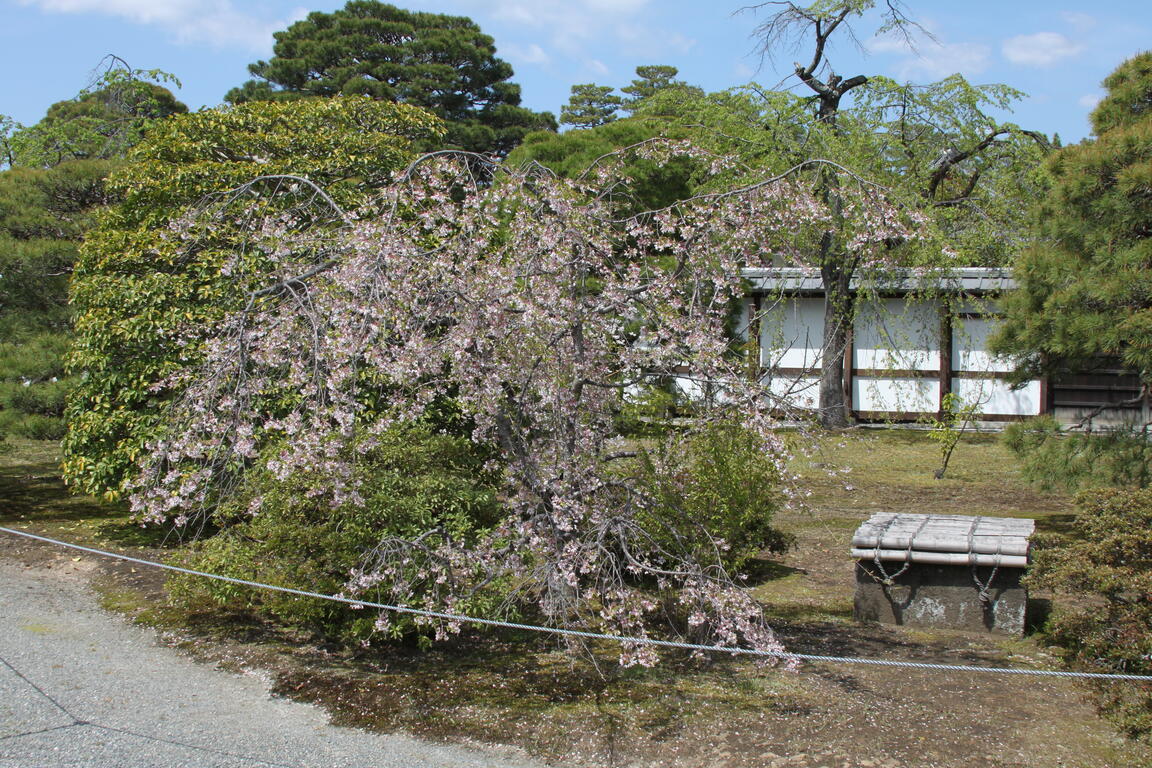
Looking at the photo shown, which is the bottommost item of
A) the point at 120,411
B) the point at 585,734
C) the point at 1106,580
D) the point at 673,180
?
the point at 585,734

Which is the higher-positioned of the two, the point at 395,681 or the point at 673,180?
the point at 673,180

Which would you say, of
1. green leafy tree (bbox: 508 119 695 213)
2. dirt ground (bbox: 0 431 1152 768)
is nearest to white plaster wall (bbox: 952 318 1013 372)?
green leafy tree (bbox: 508 119 695 213)

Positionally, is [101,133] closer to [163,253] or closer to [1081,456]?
[163,253]

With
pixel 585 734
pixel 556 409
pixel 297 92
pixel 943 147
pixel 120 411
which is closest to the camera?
pixel 585 734

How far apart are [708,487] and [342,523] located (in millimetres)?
2283

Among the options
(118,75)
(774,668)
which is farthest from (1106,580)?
(118,75)

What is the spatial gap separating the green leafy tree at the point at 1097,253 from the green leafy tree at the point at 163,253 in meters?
5.43

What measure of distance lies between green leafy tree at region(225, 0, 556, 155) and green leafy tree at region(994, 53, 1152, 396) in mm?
21590

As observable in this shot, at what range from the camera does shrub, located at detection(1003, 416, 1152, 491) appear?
278 inches

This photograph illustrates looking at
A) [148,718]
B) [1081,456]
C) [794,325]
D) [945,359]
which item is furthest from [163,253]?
[945,359]

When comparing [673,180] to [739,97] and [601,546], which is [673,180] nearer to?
[739,97]

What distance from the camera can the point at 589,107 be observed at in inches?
1454

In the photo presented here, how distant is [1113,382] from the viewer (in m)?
16.3

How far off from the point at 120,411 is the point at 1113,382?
15715 millimetres
